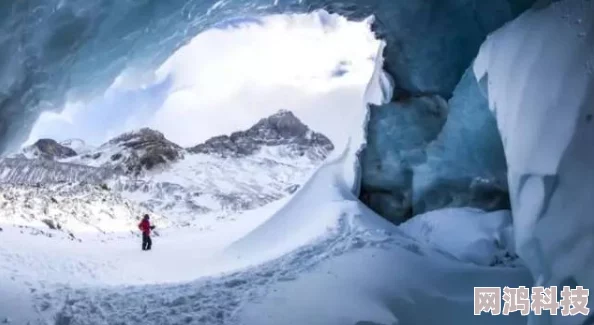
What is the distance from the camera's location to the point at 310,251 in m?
9.09

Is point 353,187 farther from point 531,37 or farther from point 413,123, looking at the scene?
point 531,37

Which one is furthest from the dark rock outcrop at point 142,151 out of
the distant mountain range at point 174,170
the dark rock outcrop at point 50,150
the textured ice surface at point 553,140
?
the textured ice surface at point 553,140

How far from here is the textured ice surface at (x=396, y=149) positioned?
1246 cm

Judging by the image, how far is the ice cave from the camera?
232 inches

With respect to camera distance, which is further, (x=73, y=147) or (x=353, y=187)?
(x=73, y=147)

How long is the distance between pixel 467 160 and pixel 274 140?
77.2 metres

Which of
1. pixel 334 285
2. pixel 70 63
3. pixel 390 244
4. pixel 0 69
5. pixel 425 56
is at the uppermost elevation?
pixel 425 56

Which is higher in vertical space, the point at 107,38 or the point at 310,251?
the point at 107,38

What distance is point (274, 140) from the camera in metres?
88.6

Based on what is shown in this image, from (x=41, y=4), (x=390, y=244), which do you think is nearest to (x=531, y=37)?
(x=390, y=244)

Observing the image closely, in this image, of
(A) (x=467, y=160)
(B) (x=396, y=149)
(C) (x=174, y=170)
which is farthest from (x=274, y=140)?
(A) (x=467, y=160)

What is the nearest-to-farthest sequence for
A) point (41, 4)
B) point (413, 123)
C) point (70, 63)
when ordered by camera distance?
point (41, 4), point (70, 63), point (413, 123)

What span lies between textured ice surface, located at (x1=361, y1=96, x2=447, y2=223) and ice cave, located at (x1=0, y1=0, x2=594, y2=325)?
33mm

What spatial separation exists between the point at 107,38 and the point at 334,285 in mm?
6028
